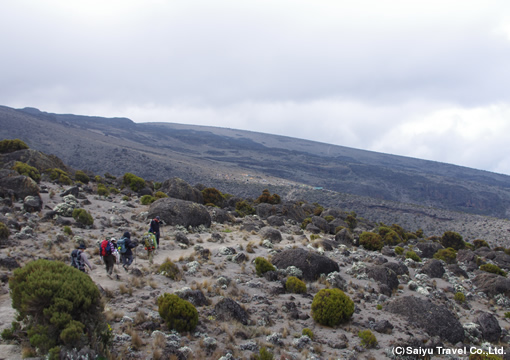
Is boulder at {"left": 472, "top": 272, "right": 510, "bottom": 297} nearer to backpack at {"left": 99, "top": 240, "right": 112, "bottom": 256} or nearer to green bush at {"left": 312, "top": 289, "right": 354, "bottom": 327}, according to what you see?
green bush at {"left": 312, "top": 289, "right": 354, "bottom": 327}

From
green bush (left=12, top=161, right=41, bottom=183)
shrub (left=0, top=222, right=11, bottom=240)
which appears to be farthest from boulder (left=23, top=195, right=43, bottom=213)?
green bush (left=12, top=161, right=41, bottom=183)

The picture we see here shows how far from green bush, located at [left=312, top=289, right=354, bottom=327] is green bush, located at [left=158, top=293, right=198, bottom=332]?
3.48 meters

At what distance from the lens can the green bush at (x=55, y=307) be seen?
15.9ft

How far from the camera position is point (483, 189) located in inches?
4614

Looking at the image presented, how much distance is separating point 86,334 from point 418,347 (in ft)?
24.6

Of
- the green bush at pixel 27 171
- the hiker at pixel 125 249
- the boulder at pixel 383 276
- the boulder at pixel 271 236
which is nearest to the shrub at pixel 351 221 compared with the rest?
the boulder at pixel 271 236

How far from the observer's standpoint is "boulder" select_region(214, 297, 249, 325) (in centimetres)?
791

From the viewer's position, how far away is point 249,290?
10398 mm

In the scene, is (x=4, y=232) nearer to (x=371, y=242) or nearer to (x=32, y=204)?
(x=32, y=204)

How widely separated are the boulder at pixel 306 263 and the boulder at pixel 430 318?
3.17m

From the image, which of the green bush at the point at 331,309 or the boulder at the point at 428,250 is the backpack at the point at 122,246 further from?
the boulder at the point at 428,250

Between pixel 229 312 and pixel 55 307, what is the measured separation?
419 centimetres

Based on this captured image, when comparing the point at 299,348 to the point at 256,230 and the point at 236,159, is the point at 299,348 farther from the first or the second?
the point at 236,159

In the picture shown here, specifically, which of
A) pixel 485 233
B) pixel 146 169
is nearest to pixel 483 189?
pixel 485 233
